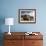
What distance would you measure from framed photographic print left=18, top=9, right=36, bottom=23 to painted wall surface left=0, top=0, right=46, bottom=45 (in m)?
0.11

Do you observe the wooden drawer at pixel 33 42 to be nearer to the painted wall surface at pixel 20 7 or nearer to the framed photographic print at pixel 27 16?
the painted wall surface at pixel 20 7

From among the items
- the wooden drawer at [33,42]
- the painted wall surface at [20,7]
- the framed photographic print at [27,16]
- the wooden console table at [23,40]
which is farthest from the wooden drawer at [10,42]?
the framed photographic print at [27,16]

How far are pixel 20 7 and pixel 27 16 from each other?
0.40m

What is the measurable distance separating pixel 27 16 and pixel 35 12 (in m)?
0.32

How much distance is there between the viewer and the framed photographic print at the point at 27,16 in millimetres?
4535

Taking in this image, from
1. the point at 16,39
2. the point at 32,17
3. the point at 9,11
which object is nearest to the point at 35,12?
A: the point at 32,17

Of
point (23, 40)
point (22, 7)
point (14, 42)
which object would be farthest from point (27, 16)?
point (14, 42)

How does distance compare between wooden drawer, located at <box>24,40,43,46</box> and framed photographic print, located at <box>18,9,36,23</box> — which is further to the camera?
framed photographic print, located at <box>18,9,36,23</box>

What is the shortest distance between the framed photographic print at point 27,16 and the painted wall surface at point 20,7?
4.2 inches

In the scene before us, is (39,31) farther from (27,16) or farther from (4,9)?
(4,9)

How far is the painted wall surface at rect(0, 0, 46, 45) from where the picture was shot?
4527 mm

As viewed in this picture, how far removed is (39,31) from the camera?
4.58 m

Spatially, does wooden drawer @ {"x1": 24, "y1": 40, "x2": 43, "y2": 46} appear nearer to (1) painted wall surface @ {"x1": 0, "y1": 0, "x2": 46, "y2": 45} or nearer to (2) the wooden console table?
(2) the wooden console table

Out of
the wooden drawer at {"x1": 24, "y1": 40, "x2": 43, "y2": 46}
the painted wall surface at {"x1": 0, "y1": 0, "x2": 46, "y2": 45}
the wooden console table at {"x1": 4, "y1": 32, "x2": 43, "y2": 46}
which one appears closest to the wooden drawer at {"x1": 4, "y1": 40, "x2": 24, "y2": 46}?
the wooden console table at {"x1": 4, "y1": 32, "x2": 43, "y2": 46}
